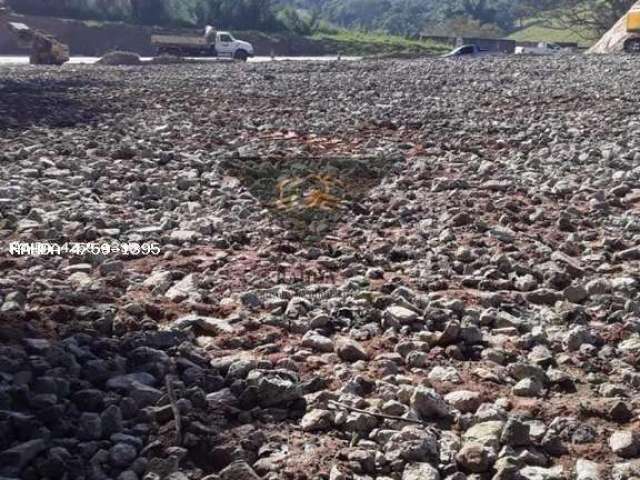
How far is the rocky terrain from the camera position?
132 inches

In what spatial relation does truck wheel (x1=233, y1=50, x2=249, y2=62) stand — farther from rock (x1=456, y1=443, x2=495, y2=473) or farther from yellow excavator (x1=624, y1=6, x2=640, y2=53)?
rock (x1=456, y1=443, x2=495, y2=473)

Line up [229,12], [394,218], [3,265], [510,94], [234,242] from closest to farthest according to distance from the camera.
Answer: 1. [3,265]
2. [234,242]
3. [394,218]
4. [510,94]
5. [229,12]

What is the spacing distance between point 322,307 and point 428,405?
1.38 meters

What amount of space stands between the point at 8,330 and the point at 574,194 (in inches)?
201

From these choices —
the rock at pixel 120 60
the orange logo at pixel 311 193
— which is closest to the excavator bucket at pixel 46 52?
the rock at pixel 120 60

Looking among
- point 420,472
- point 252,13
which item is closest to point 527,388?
point 420,472

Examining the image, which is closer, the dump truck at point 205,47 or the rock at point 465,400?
the rock at point 465,400

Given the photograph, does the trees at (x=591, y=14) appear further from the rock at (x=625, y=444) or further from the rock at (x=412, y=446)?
the rock at (x=412, y=446)

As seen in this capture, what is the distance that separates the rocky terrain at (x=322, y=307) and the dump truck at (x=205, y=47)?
3073 centimetres

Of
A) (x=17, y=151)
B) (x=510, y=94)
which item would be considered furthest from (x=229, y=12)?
(x=17, y=151)

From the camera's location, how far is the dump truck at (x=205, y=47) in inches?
1615

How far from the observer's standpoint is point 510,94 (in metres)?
16.0

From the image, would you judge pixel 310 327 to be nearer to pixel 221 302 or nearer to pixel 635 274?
pixel 221 302

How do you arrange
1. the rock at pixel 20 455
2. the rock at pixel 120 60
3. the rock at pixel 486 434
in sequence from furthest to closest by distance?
the rock at pixel 120 60
the rock at pixel 486 434
the rock at pixel 20 455
